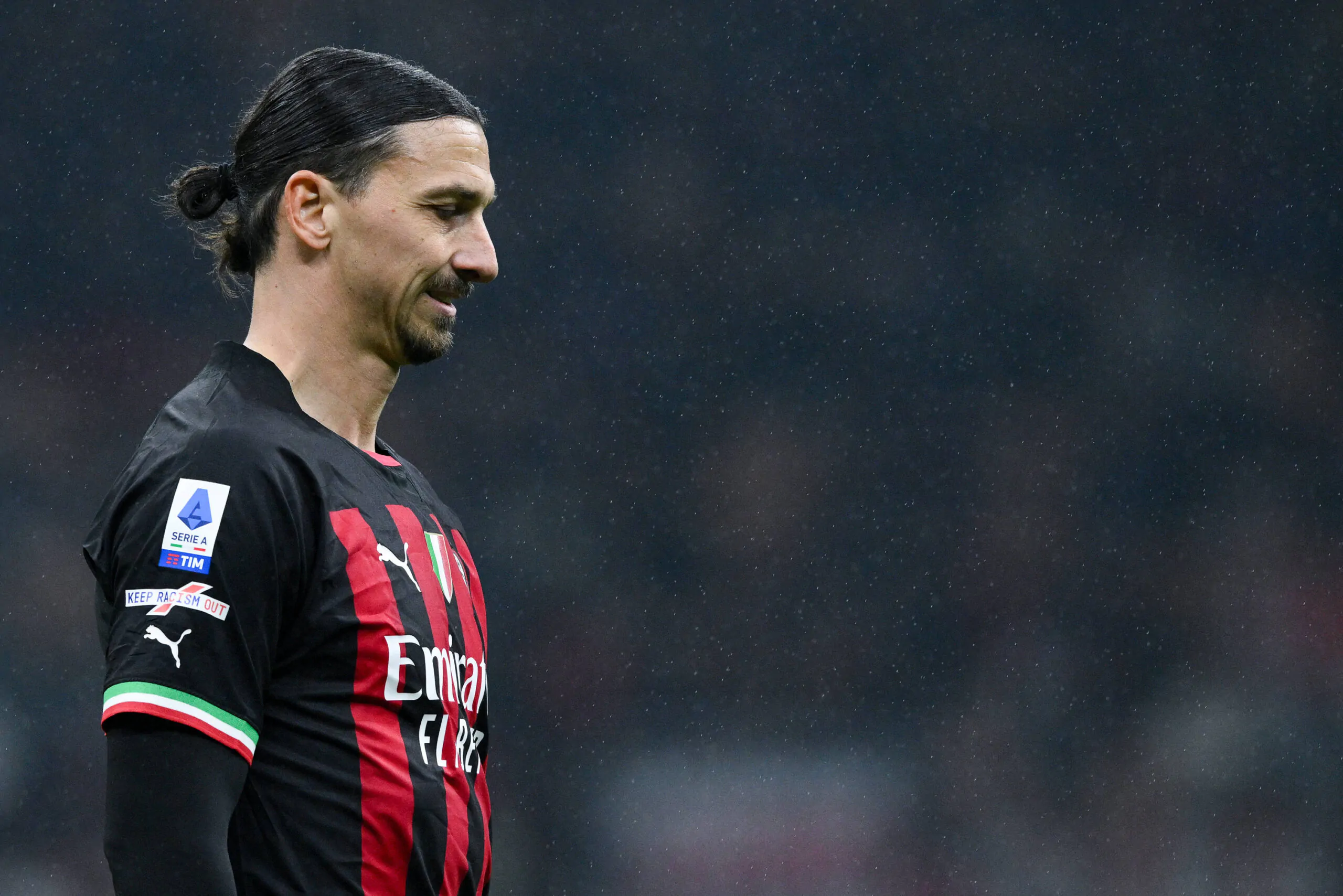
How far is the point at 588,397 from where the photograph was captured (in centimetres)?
217

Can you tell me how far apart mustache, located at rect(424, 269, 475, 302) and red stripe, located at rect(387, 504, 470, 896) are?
129 mm

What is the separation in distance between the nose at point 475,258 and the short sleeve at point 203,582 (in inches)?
7.4

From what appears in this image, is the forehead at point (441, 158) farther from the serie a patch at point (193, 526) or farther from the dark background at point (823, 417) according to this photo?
the dark background at point (823, 417)

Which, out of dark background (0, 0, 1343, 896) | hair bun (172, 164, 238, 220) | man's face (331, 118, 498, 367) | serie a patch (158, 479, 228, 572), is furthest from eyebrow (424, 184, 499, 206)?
dark background (0, 0, 1343, 896)

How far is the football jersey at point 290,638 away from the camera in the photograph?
57 centimetres

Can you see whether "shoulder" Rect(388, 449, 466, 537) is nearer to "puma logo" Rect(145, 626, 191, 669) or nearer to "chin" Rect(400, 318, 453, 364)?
"chin" Rect(400, 318, 453, 364)

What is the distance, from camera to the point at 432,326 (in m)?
0.76

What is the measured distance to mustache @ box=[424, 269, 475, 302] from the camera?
75 cm

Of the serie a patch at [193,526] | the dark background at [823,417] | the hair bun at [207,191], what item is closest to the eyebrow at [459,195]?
the hair bun at [207,191]

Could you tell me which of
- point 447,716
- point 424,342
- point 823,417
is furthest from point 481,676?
point 823,417

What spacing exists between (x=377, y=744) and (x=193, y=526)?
144 mm

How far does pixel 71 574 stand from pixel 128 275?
493 millimetres

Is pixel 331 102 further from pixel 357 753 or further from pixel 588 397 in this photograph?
pixel 588 397

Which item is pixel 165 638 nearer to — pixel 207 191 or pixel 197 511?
Answer: pixel 197 511
